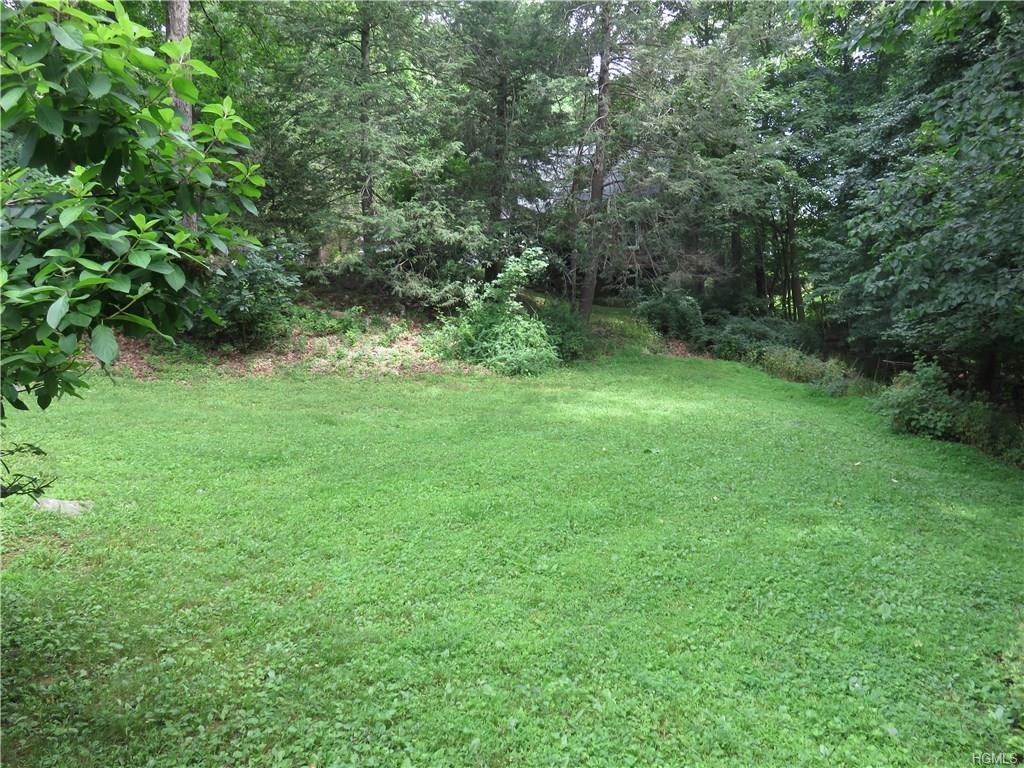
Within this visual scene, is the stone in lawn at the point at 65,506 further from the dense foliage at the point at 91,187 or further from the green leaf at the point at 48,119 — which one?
the green leaf at the point at 48,119

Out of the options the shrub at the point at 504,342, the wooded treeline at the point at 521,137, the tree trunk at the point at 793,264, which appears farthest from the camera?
the tree trunk at the point at 793,264

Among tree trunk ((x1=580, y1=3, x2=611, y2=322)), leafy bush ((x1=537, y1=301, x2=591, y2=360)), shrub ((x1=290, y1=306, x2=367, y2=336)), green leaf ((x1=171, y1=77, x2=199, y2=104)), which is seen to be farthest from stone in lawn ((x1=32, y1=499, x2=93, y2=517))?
tree trunk ((x1=580, y1=3, x2=611, y2=322))

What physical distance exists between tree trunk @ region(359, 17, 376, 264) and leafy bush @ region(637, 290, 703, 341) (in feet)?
24.6

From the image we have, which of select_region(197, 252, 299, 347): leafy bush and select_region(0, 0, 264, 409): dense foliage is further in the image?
select_region(197, 252, 299, 347): leafy bush

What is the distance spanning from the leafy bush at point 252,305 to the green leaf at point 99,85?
29.4 feet

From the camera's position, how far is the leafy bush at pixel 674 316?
15.3 meters

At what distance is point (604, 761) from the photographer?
2.17 metres

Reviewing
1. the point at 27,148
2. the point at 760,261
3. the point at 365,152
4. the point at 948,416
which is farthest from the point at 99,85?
the point at 760,261

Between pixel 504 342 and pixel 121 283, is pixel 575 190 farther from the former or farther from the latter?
pixel 121 283

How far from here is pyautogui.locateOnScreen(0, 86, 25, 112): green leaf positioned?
119 cm

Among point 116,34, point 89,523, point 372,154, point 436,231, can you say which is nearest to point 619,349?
point 436,231

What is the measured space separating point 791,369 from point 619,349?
3.92m

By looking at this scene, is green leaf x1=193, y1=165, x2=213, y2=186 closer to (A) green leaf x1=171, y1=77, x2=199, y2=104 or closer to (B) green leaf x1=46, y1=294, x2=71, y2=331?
(A) green leaf x1=171, y1=77, x2=199, y2=104

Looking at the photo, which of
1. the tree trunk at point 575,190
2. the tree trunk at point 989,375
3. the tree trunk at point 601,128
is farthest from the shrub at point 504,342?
the tree trunk at point 989,375
